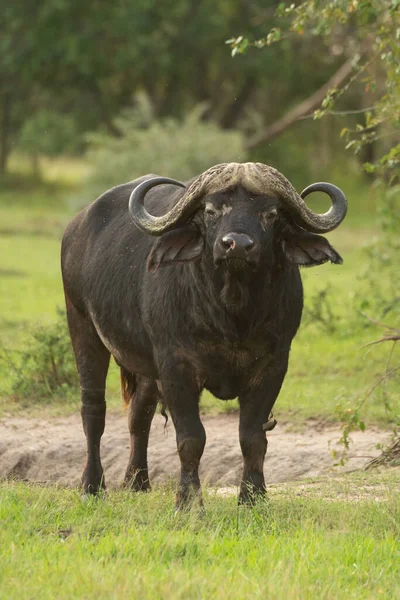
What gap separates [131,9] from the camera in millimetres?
Answer: 30734

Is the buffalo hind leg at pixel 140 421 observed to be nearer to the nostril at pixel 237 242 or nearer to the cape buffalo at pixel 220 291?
the cape buffalo at pixel 220 291

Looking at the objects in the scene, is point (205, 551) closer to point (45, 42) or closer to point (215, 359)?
point (215, 359)

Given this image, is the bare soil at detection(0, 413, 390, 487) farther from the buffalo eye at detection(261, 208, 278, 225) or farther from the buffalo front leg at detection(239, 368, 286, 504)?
the buffalo eye at detection(261, 208, 278, 225)

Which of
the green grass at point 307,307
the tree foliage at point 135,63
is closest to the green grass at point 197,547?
the green grass at point 307,307

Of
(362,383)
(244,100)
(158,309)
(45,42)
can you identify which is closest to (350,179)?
(244,100)

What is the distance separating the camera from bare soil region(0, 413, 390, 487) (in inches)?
296

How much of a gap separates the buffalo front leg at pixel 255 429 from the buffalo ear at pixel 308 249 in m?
0.60

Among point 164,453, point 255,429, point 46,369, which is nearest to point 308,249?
point 255,429

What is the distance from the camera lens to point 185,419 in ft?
18.8

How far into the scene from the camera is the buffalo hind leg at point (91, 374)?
6.96m

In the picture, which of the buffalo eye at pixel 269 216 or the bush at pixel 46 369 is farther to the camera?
the bush at pixel 46 369

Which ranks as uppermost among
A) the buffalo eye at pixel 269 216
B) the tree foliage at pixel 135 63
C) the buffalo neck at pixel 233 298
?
the tree foliage at pixel 135 63

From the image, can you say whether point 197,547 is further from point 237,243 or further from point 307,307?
point 307,307

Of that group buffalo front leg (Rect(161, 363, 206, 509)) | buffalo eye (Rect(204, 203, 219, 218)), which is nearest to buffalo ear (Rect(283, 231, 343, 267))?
buffalo eye (Rect(204, 203, 219, 218))
